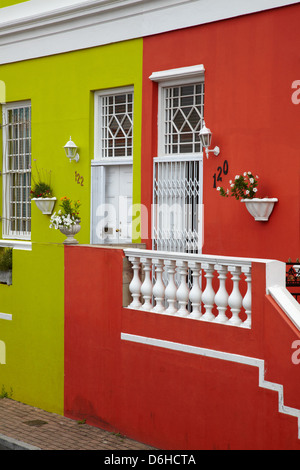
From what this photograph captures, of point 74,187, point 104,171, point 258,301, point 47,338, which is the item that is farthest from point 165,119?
point 258,301

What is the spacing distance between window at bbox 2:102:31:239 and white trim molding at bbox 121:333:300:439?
5.01 meters

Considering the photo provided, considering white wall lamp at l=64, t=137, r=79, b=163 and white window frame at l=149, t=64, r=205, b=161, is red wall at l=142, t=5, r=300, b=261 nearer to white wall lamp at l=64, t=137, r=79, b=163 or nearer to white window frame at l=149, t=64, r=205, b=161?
white window frame at l=149, t=64, r=205, b=161

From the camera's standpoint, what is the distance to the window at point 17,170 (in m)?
12.0

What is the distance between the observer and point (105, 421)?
810 centimetres

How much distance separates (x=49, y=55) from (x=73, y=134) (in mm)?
Result: 1470

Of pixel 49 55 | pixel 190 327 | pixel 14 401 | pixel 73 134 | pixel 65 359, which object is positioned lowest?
pixel 14 401

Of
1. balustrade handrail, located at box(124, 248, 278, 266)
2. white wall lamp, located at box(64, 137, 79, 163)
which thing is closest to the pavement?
balustrade handrail, located at box(124, 248, 278, 266)

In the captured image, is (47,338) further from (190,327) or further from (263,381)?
(263,381)

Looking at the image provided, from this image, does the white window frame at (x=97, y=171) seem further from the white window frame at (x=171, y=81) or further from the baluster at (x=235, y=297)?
the baluster at (x=235, y=297)

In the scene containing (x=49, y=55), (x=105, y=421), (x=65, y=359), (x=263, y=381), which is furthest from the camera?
(x=49, y=55)

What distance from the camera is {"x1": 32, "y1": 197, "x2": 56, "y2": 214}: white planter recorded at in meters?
11.1

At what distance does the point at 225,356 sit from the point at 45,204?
5462mm

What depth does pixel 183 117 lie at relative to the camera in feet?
31.3

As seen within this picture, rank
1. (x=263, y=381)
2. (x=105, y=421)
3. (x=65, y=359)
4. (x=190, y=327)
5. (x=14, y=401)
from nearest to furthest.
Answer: (x=263, y=381)
(x=190, y=327)
(x=105, y=421)
(x=65, y=359)
(x=14, y=401)
